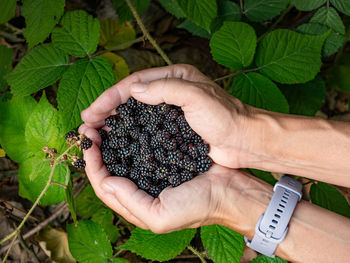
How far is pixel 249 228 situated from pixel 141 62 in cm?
200

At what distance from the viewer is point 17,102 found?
209 cm

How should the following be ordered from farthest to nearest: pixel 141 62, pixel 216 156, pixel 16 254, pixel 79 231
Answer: pixel 141 62, pixel 16 254, pixel 79 231, pixel 216 156

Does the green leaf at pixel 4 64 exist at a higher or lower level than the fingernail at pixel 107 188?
higher

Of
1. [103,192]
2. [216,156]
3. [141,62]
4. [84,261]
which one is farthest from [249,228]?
[141,62]

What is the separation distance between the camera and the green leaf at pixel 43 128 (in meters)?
1.95

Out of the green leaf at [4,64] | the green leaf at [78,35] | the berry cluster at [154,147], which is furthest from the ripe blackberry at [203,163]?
the green leaf at [4,64]

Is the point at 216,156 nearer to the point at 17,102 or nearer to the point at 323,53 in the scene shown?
the point at 323,53

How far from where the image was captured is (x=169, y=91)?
5.75 feet

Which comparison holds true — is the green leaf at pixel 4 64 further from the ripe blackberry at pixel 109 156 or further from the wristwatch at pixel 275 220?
the wristwatch at pixel 275 220

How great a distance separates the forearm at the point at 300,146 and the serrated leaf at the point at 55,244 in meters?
1.71

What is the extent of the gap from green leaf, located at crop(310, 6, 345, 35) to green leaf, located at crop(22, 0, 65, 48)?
173cm

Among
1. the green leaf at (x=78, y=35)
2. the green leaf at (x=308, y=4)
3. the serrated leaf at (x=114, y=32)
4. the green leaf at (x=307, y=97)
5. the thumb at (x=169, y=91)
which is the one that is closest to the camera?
the thumb at (x=169, y=91)

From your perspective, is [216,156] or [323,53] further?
[323,53]

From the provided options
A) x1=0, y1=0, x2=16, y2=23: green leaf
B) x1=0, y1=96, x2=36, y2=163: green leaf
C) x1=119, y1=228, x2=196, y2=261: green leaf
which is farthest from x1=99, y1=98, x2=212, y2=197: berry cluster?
x1=0, y1=0, x2=16, y2=23: green leaf
